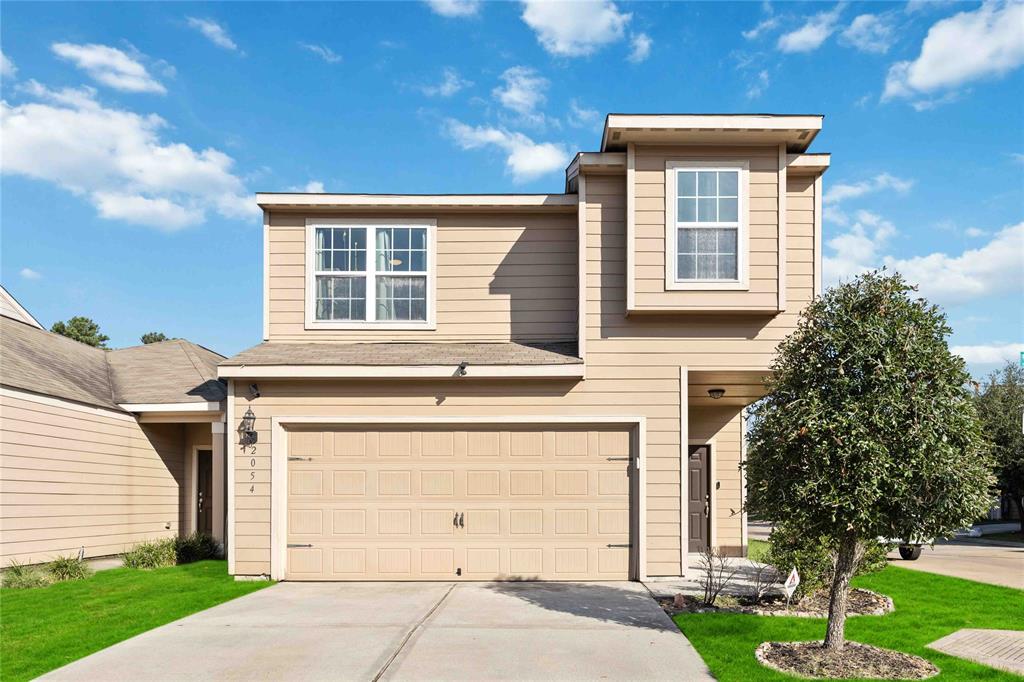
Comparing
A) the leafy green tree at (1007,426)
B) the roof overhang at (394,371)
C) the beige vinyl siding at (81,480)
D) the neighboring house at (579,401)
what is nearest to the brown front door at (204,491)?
the beige vinyl siding at (81,480)

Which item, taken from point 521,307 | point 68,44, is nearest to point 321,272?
point 521,307

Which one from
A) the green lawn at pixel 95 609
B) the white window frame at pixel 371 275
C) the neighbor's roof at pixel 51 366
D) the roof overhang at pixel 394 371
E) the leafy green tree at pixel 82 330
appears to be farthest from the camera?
the leafy green tree at pixel 82 330

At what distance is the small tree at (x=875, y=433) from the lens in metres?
5.59

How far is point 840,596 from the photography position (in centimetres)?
600

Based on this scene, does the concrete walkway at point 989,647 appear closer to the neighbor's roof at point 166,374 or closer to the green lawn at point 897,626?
the green lawn at point 897,626

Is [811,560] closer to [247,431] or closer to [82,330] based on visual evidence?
[247,431]

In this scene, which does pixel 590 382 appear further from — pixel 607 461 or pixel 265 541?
pixel 265 541

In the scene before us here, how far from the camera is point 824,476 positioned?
5.71 meters

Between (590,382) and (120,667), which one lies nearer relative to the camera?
(120,667)

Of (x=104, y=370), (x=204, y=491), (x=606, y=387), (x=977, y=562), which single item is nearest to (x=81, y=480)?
(x=204, y=491)

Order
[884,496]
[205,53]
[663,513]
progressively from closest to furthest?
1. [884,496]
2. [663,513]
3. [205,53]

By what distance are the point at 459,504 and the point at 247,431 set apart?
3.14 m

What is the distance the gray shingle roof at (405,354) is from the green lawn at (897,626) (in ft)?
13.0

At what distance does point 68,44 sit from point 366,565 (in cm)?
1139
